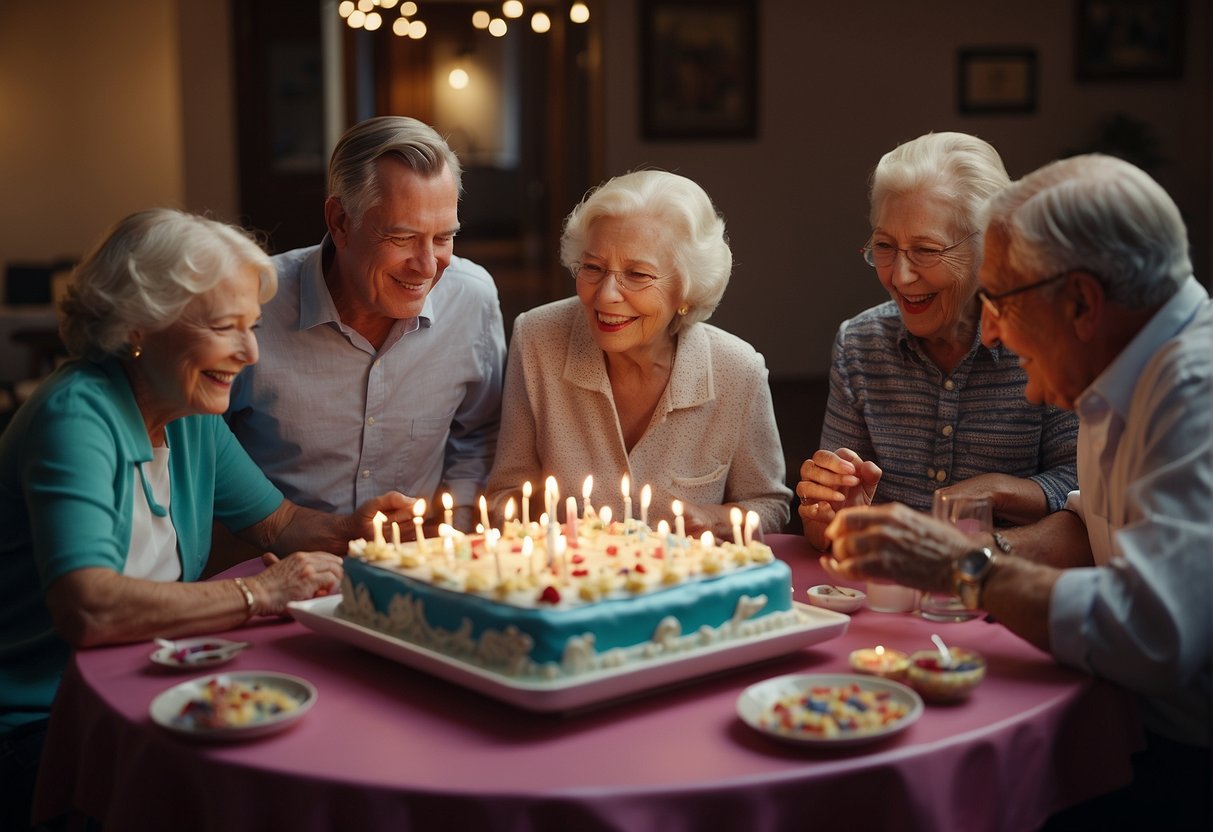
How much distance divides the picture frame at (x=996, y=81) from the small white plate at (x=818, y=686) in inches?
331

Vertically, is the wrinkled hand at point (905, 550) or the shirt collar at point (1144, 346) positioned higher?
the shirt collar at point (1144, 346)

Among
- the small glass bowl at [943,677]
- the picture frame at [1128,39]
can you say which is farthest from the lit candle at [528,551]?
the picture frame at [1128,39]

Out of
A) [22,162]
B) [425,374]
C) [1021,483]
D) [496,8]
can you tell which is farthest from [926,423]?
[22,162]

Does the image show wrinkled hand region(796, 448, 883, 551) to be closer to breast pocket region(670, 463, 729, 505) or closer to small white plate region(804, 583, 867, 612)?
small white plate region(804, 583, 867, 612)

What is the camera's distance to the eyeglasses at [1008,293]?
5.99ft

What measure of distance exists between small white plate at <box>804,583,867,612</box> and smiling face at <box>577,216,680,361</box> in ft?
2.64

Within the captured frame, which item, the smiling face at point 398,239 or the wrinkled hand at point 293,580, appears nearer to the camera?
the wrinkled hand at point 293,580

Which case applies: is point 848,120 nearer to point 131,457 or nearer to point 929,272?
point 929,272

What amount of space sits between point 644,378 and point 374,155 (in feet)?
2.56

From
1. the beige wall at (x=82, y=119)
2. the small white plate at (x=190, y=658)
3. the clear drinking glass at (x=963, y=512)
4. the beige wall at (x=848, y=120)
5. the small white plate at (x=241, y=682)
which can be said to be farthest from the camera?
the beige wall at (x=82, y=119)

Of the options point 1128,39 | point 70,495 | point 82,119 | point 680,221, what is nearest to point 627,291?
point 680,221

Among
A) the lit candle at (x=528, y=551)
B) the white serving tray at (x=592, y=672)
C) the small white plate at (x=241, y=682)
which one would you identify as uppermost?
the lit candle at (x=528, y=551)

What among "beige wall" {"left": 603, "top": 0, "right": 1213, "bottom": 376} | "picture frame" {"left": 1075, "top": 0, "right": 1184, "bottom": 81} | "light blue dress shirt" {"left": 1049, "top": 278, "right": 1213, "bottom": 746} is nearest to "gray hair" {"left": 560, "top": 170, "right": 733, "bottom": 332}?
"light blue dress shirt" {"left": 1049, "top": 278, "right": 1213, "bottom": 746}

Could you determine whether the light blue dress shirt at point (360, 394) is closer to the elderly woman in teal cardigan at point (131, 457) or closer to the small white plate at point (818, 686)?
the elderly woman in teal cardigan at point (131, 457)
